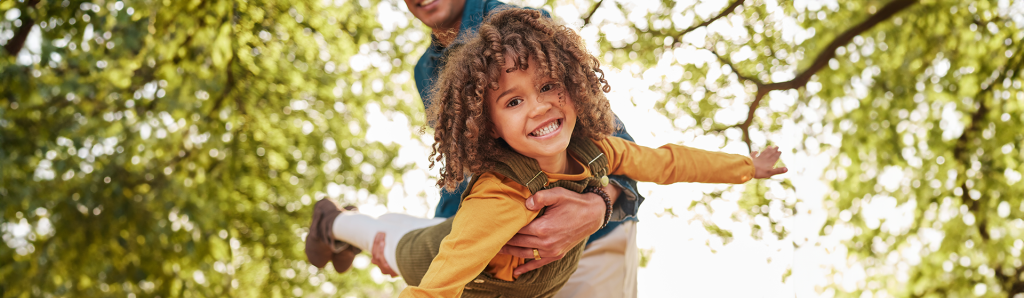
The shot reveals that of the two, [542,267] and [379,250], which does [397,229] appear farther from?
[542,267]

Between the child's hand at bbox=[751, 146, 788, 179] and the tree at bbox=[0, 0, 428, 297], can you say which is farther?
the tree at bbox=[0, 0, 428, 297]

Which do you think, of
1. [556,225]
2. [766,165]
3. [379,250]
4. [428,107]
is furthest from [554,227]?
[379,250]

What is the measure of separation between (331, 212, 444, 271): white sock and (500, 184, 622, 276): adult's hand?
1.73 ft

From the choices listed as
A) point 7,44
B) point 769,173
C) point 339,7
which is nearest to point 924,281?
point 769,173

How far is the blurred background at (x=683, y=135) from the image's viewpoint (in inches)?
80.2

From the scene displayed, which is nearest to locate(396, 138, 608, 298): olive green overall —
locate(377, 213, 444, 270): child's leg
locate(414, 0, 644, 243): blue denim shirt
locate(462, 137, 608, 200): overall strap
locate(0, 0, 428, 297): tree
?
locate(462, 137, 608, 200): overall strap

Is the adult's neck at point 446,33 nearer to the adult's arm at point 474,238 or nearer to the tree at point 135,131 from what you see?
the adult's arm at point 474,238

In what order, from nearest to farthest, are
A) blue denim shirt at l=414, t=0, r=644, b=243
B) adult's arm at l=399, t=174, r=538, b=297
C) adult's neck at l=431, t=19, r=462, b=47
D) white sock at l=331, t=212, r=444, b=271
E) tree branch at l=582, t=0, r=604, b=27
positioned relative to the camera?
adult's arm at l=399, t=174, r=538, b=297
blue denim shirt at l=414, t=0, r=644, b=243
adult's neck at l=431, t=19, r=462, b=47
white sock at l=331, t=212, r=444, b=271
tree branch at l=582, t=0, r=604, b=27

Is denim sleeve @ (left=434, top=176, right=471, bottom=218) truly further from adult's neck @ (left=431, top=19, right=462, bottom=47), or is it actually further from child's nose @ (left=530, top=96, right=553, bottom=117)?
child's nose @ (left=530, top=96, right=553, bottom=117)

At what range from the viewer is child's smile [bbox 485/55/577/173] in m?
0.86

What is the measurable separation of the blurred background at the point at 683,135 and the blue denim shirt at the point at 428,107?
21.5 inches

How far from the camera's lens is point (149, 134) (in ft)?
7.18

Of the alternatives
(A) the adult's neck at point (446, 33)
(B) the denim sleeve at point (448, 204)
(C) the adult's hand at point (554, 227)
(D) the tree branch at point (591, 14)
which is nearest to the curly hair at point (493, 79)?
(C) the adult's hand at point (554, 227)

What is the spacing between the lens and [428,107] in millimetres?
1130
